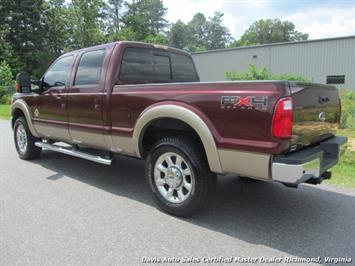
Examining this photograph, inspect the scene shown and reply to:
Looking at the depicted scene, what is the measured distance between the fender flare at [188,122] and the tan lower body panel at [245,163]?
0.28 ft

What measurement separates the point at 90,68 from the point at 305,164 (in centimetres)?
336

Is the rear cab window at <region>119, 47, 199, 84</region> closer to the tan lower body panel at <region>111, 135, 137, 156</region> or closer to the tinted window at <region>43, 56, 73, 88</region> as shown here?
the tan lower body panel at <region>111, 135, 137, 156</region>

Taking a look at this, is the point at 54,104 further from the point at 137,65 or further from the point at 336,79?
the point at 336,79

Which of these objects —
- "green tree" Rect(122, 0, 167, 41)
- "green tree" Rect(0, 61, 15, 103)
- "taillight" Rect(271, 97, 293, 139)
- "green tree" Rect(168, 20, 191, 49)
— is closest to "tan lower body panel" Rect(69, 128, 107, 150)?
"taillight" Rect(271, 97, 293, 139)

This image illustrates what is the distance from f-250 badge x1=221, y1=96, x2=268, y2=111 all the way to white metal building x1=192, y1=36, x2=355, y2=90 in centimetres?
2637

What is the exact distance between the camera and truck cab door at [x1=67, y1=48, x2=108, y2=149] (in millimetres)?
4719

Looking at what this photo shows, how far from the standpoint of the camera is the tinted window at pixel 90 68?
4867mm

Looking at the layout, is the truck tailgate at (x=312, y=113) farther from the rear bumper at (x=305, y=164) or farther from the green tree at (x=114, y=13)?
the green tree at (x=114, y=13)

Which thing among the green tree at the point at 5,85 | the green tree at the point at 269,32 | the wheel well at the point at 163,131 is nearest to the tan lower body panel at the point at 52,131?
the wheel well at the point at 163,131

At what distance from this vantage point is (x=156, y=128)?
14.0 feet

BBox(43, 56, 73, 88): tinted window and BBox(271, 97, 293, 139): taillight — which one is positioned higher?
BBox(43, 56, 73, 88): tinted window

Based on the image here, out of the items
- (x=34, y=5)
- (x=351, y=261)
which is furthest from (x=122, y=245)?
(x=34, y=5)

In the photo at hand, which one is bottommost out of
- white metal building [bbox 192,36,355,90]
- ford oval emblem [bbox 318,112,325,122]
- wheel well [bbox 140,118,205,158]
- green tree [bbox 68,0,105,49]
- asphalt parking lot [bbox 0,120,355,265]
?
asphalt parking lot [bbox 0,120,355,265]

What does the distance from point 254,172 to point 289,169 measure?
13.9 inches
